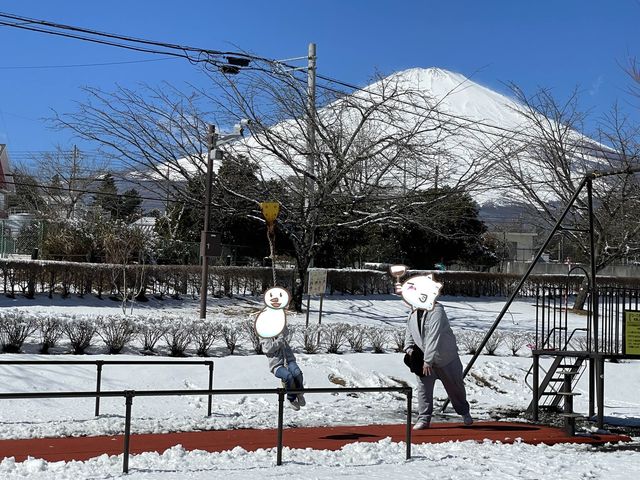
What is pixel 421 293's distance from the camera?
9.21 metres

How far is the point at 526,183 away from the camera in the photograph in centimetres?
3006

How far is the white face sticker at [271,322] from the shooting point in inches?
367

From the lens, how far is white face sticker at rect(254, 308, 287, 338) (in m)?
9.33

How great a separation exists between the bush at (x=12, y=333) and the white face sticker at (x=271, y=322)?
7.44 metres

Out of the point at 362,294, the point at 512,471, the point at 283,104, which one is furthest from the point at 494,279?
the point at 512,471

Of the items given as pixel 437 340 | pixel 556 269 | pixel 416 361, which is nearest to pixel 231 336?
pixel 416 361

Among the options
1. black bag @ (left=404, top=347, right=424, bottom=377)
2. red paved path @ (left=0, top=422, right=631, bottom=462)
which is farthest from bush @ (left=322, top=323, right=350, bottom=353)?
black bag @ (left=404, top=347, right=424, bottom=377)

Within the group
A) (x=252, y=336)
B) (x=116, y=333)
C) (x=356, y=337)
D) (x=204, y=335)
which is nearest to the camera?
(x=116, y=333)

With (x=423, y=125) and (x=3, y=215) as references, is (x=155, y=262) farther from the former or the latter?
(x=3, y=215)

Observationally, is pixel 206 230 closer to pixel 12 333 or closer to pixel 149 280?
pixel 149 280

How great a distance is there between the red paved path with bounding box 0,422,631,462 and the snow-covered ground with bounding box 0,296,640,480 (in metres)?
0.40

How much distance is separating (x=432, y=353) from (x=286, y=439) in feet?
6.58

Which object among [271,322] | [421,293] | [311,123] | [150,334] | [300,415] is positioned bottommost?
[300,415]

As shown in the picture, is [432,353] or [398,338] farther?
[398,338]
